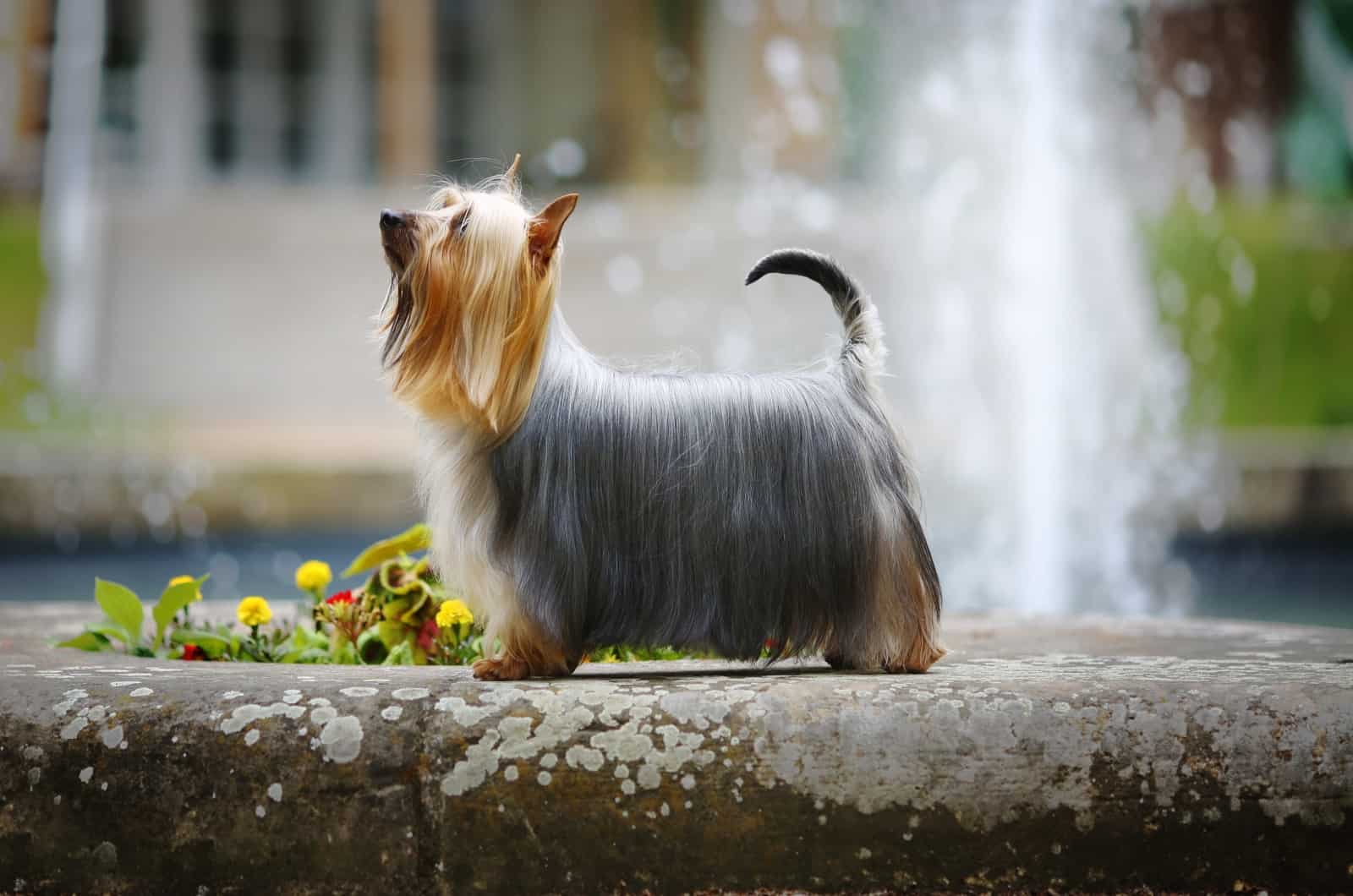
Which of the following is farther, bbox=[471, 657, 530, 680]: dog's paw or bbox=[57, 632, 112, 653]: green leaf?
bbox=[57, 632, 112, 653]: green leaf

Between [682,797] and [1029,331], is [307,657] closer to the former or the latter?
[682,797]

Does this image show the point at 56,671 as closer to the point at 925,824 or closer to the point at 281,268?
the point at 925,824

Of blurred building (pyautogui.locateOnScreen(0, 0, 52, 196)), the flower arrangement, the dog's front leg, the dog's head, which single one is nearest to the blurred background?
blurred building (pyautogui.locateOnScreen(0, 0, 52, 196))

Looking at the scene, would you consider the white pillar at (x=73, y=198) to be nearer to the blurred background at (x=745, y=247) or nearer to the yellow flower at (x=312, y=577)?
the blurred background at (x=745, y=247)

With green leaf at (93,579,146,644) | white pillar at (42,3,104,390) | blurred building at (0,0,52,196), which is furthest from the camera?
blurred building at (0,0,52,196)

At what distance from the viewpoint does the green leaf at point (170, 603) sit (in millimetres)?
3727

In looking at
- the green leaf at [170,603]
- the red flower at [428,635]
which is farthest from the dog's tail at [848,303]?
the green leaf at [170,603]

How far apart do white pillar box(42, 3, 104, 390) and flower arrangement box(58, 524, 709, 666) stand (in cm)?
1246

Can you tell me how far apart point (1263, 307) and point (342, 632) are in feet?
47.8

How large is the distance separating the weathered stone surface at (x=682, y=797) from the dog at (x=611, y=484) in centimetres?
33

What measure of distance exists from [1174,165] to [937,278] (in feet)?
23.0

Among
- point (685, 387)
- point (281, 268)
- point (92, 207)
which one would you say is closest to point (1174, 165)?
point (281, 268)

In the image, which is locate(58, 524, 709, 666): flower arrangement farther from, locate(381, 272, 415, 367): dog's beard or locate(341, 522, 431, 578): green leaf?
locate(381, 272, 415, 367): dog's beard

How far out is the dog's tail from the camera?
3.37 meters
